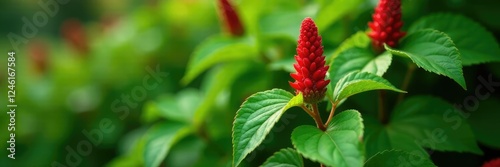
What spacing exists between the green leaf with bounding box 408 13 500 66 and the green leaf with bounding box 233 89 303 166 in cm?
49

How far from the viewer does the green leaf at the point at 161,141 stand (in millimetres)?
1410

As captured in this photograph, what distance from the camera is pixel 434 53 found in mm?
1033

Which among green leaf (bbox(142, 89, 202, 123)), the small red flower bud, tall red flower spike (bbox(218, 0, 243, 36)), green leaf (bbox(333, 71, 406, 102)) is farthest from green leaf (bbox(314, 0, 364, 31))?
the small red flower bud

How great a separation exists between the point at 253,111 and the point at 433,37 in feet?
1.46

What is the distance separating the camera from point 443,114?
1.23 metres

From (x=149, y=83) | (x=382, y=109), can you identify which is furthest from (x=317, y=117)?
(x=149, y=83)

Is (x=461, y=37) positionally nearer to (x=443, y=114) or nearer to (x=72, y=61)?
(x=443, y=114)

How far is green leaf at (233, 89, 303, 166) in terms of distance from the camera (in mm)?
901

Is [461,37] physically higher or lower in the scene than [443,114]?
higher

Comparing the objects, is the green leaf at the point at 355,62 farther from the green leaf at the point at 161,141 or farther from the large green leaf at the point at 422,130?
the green leaf at the point at 161,141

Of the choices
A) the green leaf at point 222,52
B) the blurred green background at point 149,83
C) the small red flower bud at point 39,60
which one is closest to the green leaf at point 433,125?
the blurred green background at point 149,83

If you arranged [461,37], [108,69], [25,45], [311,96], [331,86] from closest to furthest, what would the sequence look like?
[311,96] < [331,86] < [461,37] < [108,69] < [25,45]

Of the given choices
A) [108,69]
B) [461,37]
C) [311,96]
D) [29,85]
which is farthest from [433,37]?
[29,85]

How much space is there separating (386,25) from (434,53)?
0.13 meters
